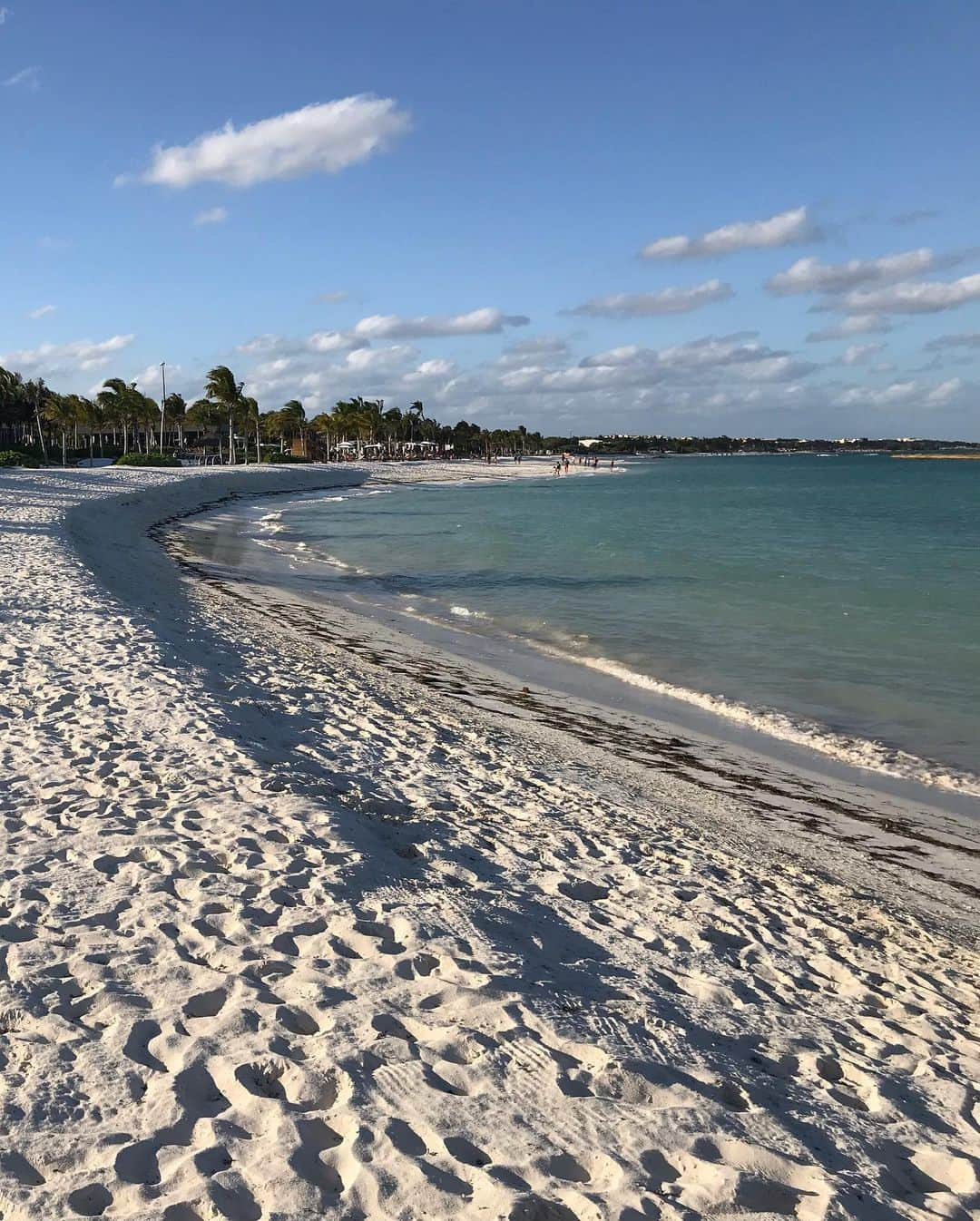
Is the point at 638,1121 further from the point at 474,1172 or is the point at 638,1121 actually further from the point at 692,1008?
the point at 692,1008

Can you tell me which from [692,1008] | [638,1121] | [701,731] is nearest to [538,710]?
[701,731]

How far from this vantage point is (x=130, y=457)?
70.9 metres

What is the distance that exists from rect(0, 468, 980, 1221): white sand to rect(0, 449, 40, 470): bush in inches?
2202

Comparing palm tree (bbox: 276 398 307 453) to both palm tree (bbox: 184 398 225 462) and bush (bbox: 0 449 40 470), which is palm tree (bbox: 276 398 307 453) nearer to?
palm tree (bbox: 184 398 225 462)

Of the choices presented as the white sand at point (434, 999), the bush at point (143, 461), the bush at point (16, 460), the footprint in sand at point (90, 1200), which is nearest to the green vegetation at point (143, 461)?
the bush at point (143, 461)

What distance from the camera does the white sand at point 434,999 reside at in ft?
10.2

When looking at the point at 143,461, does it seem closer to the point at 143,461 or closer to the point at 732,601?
the point at 143,461

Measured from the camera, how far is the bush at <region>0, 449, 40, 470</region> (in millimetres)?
56594

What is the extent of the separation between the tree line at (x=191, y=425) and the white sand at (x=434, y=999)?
216ft

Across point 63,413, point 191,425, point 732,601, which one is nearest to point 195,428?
point 191,425

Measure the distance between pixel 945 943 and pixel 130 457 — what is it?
73.8 meters

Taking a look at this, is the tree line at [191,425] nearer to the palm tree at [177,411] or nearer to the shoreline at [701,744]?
the palm tree at [177,411]

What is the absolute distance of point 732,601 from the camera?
20.3 m

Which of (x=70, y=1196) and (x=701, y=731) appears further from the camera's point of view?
(x=701, y=731)
